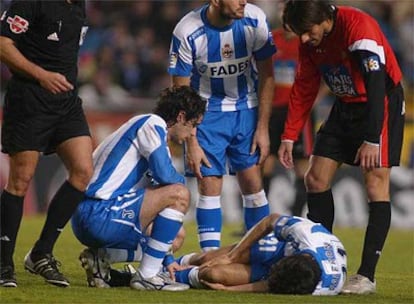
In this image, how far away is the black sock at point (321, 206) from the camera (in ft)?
30.0

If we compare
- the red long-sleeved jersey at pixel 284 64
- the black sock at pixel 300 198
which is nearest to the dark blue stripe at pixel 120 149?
the red long-sleeved jersey at pixel 284 64

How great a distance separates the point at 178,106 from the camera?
27.9ft

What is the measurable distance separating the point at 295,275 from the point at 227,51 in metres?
2.59

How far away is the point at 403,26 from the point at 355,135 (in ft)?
36.6

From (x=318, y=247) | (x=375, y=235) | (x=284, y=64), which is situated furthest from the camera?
(x=284, y=64)

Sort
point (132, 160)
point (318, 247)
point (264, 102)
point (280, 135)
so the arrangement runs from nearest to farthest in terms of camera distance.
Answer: point (318, 247), point (132, 160), point (264, 102), point (280, 135)

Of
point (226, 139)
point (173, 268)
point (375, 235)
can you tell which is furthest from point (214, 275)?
point (226, 139)

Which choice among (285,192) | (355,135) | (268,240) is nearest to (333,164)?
(355,135)

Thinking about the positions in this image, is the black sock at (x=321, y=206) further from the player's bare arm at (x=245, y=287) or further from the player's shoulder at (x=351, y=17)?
the player's shoulder at (x=351, y=17)

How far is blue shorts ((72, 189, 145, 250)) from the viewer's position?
840cm

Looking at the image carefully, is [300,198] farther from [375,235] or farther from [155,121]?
[155,121]

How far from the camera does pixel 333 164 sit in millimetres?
9070

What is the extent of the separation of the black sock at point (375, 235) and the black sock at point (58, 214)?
6.83 feet

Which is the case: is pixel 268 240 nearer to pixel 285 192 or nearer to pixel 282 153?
pixel 282 153
